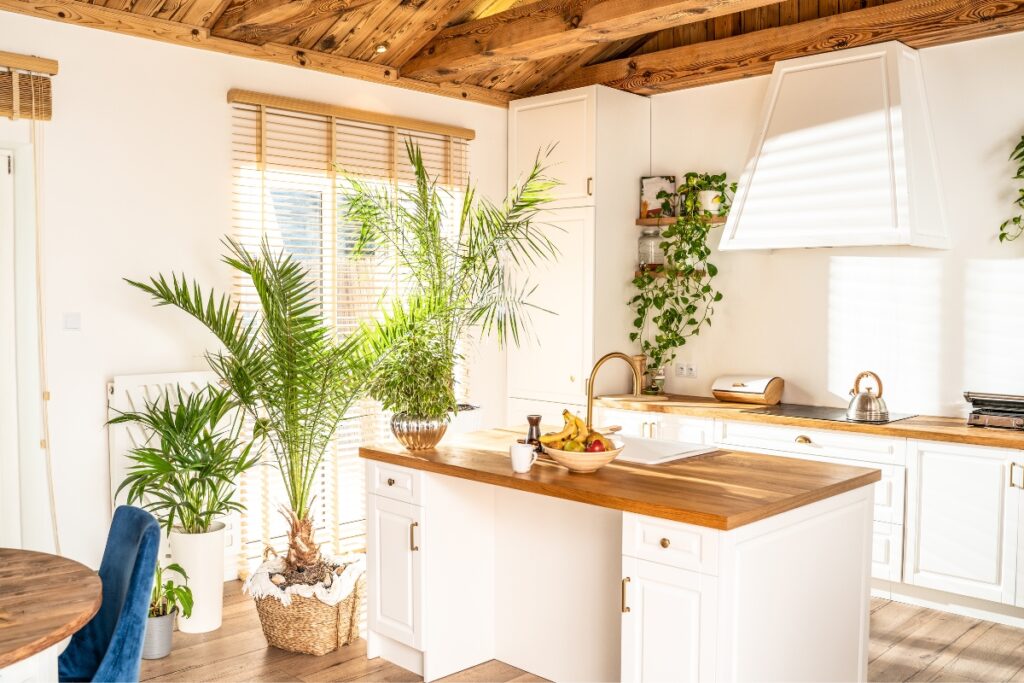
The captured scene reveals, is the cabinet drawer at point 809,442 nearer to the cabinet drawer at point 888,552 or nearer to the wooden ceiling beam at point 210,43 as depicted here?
the cabinet drawer at point 888,552

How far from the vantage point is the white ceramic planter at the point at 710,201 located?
5.32 m

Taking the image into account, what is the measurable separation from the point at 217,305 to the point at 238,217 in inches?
18.4

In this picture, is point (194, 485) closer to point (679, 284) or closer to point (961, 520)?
point (679, 284)

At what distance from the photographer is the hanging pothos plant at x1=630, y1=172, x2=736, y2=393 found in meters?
5.37

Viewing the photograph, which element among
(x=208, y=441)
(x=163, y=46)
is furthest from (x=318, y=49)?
(x=208, y=441)

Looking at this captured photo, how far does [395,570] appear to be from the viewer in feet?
11.5

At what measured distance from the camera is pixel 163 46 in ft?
14.4

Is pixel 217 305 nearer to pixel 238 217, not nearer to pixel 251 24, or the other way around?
pixel 238 217

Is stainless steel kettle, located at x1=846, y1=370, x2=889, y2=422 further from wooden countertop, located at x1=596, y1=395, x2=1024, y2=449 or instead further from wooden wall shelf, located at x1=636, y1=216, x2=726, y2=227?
wooden wall shelf, located at x1=636, y1=216, x2=726, y2=227

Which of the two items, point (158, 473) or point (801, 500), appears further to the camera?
point (158, 473)

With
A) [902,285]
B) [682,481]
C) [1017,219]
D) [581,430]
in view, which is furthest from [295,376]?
[1017,219]

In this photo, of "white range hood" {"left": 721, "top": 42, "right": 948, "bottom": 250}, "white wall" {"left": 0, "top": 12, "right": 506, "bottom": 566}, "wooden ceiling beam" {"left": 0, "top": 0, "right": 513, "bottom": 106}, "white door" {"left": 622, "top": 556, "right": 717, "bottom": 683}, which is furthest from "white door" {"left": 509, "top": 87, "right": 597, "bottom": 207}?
"white door" {"left": 622, "top": 556, "right": 717, "bottom": 683}

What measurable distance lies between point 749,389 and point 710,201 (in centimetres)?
113

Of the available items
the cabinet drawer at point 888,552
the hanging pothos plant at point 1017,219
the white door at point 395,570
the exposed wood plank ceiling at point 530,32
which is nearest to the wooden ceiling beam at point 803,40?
the exposed wood plank ceiling at point 530,32
